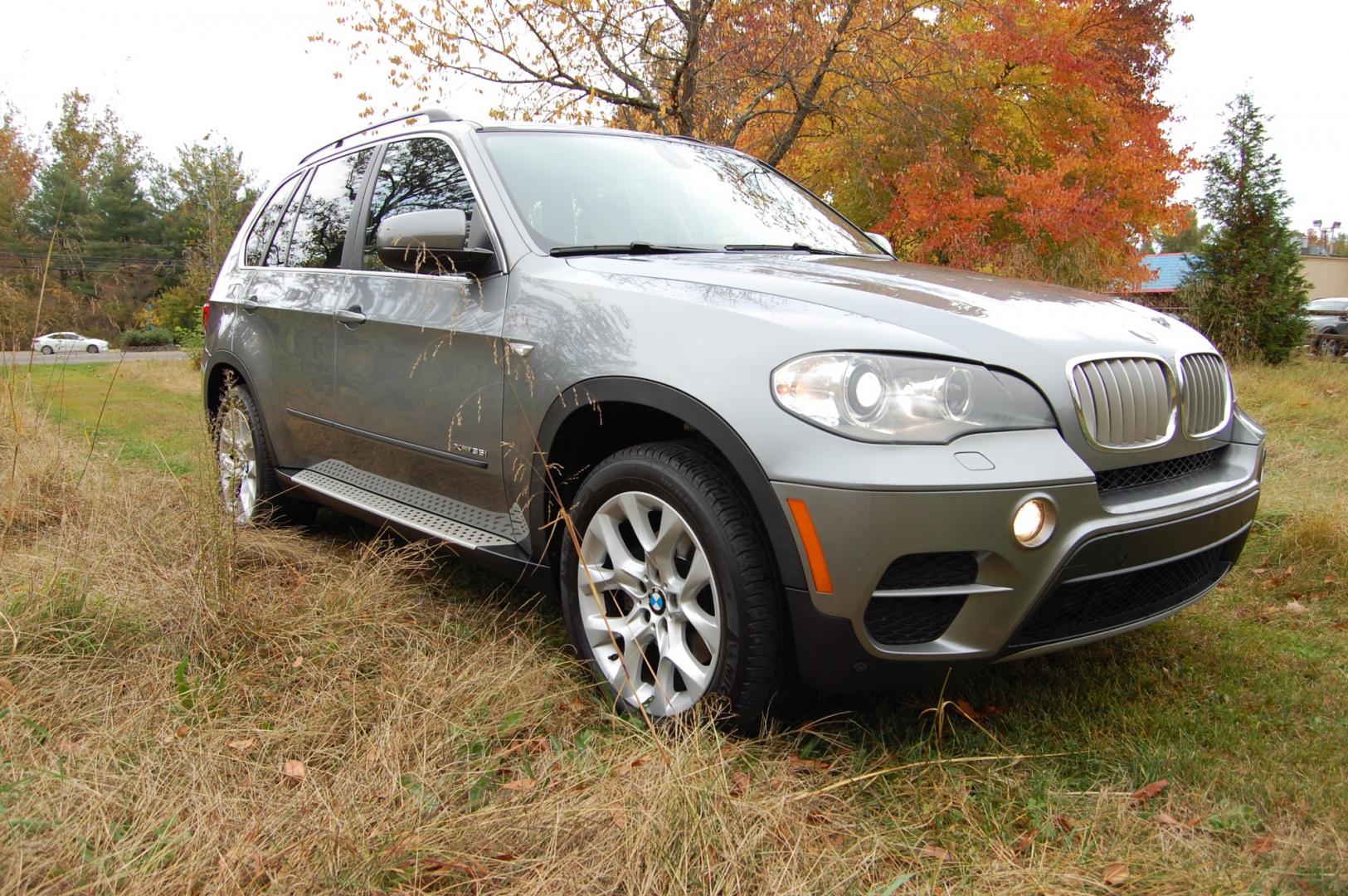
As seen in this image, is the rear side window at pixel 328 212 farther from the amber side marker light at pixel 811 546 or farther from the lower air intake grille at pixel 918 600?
the lower air intake grille at pixel 918 600

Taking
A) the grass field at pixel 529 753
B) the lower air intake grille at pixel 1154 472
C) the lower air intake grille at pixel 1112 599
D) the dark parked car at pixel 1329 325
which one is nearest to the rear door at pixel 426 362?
the grass field at pixel 529 753

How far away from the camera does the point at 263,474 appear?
4.37 metres

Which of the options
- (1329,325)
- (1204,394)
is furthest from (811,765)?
(1329,325)

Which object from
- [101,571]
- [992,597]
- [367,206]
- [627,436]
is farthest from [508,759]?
[367,206]

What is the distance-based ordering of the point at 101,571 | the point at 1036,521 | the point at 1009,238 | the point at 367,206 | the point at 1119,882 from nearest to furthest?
the point at 1119,882 → the point at 1036,521 → the point at 101,571 → the point at 367,206 → the point at 1009,238

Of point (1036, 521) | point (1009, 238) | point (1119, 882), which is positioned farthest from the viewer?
point (1009, 238)

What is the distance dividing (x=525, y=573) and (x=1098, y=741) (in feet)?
5.28

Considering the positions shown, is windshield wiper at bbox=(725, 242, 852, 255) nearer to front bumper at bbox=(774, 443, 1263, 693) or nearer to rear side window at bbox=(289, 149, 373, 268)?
front bumper at bbox=(774, 443, 1263, 693)

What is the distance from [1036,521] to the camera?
6.86 ft

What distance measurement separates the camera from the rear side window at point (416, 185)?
3.37 m

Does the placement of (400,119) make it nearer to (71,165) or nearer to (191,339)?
(71,165)

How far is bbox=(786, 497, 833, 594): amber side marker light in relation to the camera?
2.10m

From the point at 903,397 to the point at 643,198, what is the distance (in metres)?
1.58

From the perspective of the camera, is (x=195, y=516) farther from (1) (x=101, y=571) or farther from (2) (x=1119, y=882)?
(2) (x=1119, y=882)
